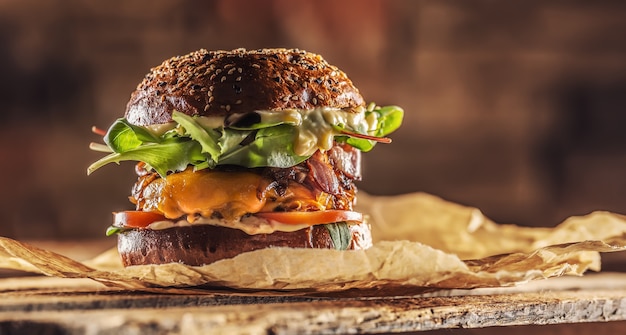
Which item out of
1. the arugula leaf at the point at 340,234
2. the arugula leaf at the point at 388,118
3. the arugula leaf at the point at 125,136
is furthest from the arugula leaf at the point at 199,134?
the arugula leaf at the point at 388,118

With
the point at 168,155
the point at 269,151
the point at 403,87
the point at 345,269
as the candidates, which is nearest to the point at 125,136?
the point at 168,155

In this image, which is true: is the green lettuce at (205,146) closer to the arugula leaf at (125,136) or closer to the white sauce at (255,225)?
the arugula leaf at (125,136)

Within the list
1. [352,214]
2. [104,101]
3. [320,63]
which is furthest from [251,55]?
[104,101]

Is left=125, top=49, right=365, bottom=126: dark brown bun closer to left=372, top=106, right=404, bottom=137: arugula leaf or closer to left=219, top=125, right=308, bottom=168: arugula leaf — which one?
left=219, top=125, right=308, bottom=168: arugula leaf

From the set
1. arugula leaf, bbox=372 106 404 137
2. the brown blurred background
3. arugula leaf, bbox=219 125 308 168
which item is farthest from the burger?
the brown blurred background

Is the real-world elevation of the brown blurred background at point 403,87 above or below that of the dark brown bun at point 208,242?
above
